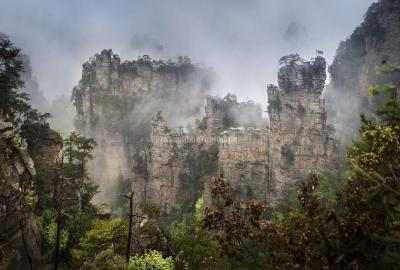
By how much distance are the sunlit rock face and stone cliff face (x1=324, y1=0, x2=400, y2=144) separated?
10.9m

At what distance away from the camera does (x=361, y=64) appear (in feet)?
232

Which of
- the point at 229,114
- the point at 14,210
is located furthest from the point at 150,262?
the point at 229,114

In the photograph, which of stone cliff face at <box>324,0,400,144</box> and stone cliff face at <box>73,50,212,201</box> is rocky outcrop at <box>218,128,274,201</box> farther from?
stone cliff face at <box>73,50,212,201</box>

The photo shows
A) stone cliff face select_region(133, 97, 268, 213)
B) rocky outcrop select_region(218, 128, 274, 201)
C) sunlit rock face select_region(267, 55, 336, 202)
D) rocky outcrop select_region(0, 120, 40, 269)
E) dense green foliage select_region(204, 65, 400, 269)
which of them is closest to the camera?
dense green foliage select_region(204, 65, 400, 269)

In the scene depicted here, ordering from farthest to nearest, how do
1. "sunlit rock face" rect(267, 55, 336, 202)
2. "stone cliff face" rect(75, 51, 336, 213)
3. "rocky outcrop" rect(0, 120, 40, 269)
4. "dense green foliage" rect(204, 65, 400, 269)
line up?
"stone cliff face" rect(75, 51, 336, 213) < "sunlit rock face" rect(267, 55, 336, 202) < "rocky outcrop" rect(0, 120, 40, 269) < "dense green foliage" rect(204, 65, 400, 269)

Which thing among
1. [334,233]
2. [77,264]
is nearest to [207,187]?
[77,264]

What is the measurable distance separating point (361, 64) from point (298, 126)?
21654mm

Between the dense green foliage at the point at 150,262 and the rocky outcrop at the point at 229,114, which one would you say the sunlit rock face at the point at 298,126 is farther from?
the dense green foliage at the point at 150,262

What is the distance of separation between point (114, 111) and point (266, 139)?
40.0 metres

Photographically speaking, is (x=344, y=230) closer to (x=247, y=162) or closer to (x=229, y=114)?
(x=247, y=162)

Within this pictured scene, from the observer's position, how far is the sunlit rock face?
195 feet

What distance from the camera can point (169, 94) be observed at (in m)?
94.2

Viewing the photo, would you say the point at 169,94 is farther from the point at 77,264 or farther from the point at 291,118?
the point at 77,264

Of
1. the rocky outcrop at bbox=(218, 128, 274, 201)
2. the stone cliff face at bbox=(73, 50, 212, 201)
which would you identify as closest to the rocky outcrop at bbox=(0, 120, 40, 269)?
the rocky outcrop at bbox=(218, 128, 274, 201)
